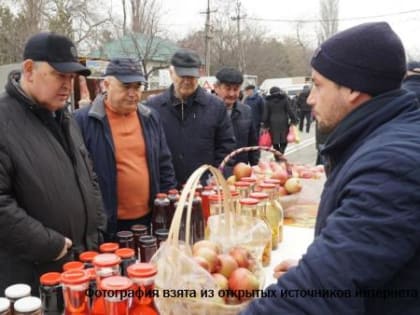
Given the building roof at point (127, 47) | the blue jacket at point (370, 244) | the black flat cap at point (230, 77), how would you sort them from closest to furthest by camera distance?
the blue jacket at point (370, 244) < the black flat cap at point (230, 77) < the building roof at point (127, 47)

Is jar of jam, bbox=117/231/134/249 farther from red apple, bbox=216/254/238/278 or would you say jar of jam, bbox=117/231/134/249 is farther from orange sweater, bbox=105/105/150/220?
orange sweater, bbox=105/105/150/220

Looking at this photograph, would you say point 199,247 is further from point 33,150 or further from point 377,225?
point 33,150

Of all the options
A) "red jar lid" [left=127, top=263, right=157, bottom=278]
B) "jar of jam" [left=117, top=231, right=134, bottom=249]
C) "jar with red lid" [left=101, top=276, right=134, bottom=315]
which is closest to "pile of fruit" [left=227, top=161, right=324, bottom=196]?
"jar of jam" [left=117, top=231, right=134, bottom=249]

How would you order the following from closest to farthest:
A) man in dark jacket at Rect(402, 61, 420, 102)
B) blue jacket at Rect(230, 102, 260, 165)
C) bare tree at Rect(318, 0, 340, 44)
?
man in dark jacket at Rect(402, 61, 420, 102) < blue jacket at Rect(230, 102, 260, 165) < bare tree at Rect(318, 0, 340, 44)

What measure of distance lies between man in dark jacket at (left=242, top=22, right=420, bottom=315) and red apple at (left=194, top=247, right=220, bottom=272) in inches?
12.4

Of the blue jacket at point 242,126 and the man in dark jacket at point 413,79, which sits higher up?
the man in dark jacket at point 413,79

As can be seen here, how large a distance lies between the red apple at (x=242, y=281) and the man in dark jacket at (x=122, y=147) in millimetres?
1374

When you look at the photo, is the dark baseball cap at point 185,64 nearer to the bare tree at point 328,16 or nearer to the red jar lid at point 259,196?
the red jar lid at point 259,196

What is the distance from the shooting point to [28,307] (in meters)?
1.19

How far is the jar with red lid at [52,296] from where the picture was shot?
4.37ft

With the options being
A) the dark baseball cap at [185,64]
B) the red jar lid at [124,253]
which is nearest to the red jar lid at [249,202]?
the red jar lid at [124,253]

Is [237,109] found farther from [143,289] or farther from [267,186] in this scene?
[143,289]

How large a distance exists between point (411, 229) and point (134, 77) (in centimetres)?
211

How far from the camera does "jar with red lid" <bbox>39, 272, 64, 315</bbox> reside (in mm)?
1333
